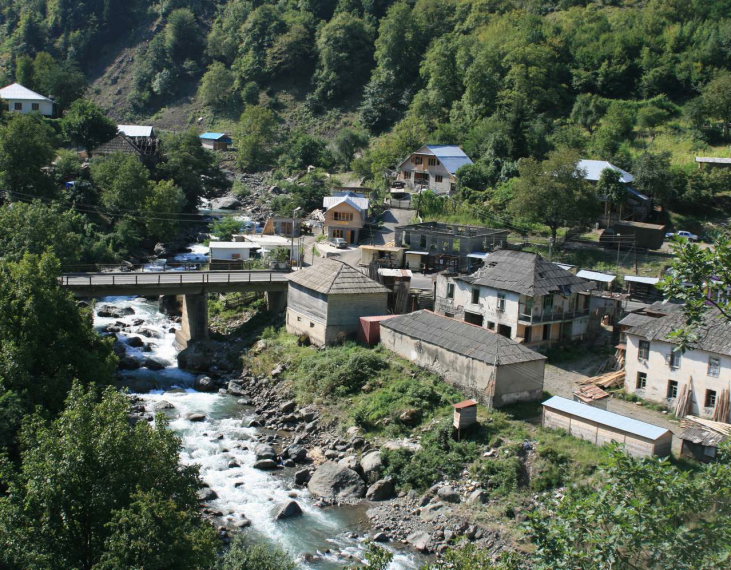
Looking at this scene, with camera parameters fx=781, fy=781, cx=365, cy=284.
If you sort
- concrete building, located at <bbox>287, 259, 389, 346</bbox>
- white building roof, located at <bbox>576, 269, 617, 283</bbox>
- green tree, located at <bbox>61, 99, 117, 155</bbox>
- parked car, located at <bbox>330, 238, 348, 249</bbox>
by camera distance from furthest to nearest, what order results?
green tree, located at <bbox>61, 99, 117, 155</bbox>
parked car, located at <bbox>330, 238, 348, 249</bbox>
white building roof, located at <bbox>576, 269, 617, 283</bbox>
concrete building, located at <bbox>287, 259, 389, 346</bbox>

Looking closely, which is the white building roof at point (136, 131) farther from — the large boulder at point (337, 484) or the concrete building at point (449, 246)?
the large boulder at point (337, 484)

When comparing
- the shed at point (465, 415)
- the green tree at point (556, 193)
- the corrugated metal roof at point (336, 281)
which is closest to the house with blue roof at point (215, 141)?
the green tree at point (556, 193)

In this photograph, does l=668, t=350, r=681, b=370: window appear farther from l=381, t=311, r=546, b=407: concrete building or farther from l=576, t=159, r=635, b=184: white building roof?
l=576, t=159, r=635, b=184: white building roof

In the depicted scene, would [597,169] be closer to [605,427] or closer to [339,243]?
[339,243]

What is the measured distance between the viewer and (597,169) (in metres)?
48.5

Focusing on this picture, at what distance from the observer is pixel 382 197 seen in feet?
187

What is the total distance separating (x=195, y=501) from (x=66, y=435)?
3551 millimetres

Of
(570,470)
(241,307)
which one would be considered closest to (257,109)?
(241,307)

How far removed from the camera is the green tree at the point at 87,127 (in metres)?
67.6

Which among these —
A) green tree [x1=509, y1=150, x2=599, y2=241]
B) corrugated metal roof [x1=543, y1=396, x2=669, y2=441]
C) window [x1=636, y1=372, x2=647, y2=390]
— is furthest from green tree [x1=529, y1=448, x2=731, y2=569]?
green tree [x1=509, y1=150, x2=599, y2=241]

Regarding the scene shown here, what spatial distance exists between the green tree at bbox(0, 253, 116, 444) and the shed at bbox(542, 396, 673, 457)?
51.0ft

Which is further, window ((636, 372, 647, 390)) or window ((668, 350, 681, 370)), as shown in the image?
window ((636, 372, 647, 390))

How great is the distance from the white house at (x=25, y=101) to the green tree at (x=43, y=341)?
5044 centimetres

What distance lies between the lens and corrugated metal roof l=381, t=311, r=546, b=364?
2908 centimetres
